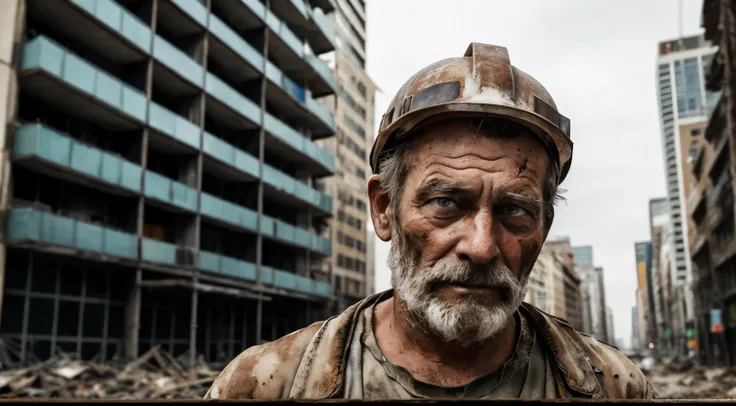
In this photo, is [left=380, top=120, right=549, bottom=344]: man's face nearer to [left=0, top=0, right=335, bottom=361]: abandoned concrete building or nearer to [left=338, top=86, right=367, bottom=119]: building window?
[left=0, top=0, right=335, bottom=361]: abandoned concrete building

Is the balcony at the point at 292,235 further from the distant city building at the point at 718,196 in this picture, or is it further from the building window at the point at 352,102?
the distant city building at the point at 718,196

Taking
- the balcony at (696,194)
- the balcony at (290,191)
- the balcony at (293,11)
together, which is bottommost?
the balcony at (290,191)

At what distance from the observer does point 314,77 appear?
40.3 m

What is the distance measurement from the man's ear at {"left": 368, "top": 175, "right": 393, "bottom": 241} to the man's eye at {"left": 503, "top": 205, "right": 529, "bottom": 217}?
497mm

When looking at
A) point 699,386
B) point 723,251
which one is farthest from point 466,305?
point 723,251

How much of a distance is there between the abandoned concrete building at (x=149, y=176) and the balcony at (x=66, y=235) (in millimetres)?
48

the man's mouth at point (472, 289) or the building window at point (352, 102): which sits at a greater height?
the building window at point (352, 102)

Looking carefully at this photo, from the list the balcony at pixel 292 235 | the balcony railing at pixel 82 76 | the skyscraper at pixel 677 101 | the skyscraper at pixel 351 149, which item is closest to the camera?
the balcony railing at pixel 82 76

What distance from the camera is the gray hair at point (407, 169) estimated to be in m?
2.24

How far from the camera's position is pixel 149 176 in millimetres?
23516

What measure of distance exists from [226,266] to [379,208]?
26890 mm

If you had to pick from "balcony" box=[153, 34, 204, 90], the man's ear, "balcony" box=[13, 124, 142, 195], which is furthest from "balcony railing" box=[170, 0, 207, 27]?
the man's ear

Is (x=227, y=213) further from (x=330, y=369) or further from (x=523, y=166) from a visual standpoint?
(x=523, y=166)

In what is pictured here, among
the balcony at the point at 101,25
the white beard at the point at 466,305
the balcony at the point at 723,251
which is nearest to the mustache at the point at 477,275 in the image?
the white beard at the point at 466,305
